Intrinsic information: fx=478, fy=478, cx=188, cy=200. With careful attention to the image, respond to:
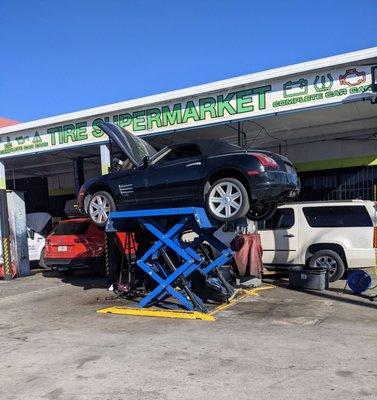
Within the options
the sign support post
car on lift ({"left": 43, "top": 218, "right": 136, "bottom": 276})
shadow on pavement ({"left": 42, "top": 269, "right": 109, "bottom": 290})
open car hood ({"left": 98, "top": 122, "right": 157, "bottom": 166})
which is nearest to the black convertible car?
open car hood ({"left": 98, "top": 122, "right": 157, "bottom": 166})

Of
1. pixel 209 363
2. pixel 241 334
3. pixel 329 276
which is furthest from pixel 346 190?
pixel 209 363

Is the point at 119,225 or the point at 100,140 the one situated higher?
the point at 100,140

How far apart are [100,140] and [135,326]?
694 cm

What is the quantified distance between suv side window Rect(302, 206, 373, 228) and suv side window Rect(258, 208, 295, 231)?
345 mm

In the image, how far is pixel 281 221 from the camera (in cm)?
1144

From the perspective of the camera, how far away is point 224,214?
7.72m

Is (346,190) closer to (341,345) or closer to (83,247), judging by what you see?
(83,247)

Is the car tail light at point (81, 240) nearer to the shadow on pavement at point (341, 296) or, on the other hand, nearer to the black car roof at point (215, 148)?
the shadow on pavement at point (341, 296)

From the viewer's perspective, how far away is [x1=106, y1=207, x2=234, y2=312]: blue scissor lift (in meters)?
8.23

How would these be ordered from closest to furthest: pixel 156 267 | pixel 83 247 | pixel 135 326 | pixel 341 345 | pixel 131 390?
pixel 131 390 → pixel 341 345 → pixel 135 326 → pixel 156 267 → pixel 83 247

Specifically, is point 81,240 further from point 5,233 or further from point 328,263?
point 328,263

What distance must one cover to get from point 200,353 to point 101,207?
4257 mm

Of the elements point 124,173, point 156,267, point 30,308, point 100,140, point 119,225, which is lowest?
point 30,308

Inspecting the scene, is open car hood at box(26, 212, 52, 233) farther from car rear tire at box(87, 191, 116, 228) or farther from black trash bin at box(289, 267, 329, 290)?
black trash bin at box(289, 267, 329, 290)
